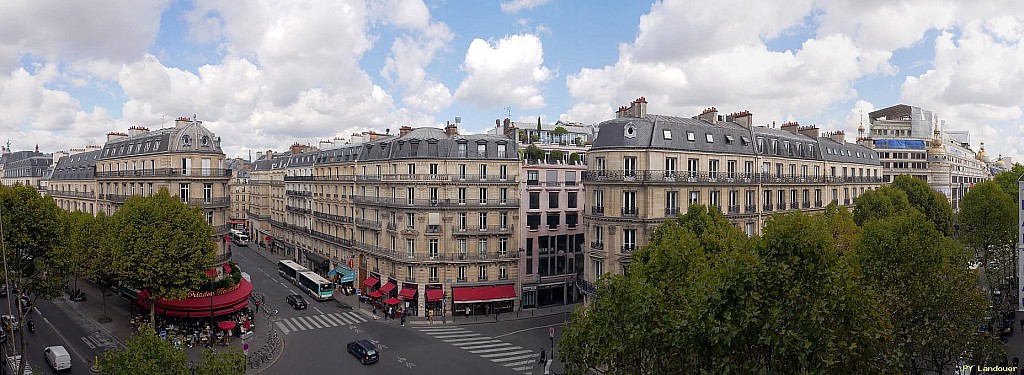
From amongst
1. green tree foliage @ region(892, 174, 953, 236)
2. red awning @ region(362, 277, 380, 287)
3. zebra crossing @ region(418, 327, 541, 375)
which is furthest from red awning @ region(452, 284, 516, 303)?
green tree foliage @ region(892, 174, 953, 236)

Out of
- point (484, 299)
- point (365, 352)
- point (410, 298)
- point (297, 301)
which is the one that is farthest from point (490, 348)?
point (297, 301)

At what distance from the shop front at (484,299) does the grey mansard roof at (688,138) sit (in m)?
16.7

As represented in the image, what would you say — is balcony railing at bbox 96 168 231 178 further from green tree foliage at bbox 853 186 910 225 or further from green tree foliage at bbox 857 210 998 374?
green tree foliage at bbox 853 186 910 225

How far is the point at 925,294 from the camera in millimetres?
23844

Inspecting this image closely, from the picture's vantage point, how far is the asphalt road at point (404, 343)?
36500mm

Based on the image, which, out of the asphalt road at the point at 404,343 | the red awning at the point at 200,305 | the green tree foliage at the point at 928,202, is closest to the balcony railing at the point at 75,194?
the asphalt road at the point at 404,343

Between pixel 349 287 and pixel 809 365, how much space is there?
5077cm

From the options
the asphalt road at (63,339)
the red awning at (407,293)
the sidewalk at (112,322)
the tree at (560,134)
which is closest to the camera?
the asphalt road at (63,339)

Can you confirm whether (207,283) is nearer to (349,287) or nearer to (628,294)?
(349,287)

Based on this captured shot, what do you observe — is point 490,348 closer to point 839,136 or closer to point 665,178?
point 665,178

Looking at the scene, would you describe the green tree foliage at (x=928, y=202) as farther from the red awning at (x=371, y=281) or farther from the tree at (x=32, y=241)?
the tree at (x=32, y=241)

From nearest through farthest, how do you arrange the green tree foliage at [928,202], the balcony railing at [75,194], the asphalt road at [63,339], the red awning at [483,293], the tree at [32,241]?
1. the asphalt road at [63,339]
2. the tree at [32,241]
3. the red awning at [483,293]
4. the green tree foliage at [928,202]
5. the balcony railing at [75,194]

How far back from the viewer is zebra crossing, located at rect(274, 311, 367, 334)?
46406 millimetres

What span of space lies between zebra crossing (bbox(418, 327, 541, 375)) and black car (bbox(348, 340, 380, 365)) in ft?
21.1
